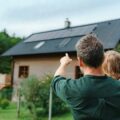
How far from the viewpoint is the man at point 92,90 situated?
254 cm

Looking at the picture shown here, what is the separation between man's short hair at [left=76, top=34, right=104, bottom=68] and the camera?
2.57m

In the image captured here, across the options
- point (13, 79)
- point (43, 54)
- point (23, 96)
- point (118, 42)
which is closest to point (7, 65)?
point (13, 79)

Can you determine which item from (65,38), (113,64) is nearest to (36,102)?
(65,38)

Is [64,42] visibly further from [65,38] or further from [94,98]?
[94,98]

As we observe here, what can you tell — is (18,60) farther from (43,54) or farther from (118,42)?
(118,42)

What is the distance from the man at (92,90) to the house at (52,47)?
20215mm

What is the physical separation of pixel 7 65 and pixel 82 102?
41405 millimetres

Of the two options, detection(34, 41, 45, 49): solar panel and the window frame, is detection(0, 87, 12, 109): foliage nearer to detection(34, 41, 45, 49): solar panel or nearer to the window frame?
the window frame

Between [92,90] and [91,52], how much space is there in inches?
A: 9.4

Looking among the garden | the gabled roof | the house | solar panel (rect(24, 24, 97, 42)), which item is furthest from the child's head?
solar panel (rect(24, 24, 97, 42))

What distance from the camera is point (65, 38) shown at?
27.9 m

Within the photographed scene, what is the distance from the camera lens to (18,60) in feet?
98.9

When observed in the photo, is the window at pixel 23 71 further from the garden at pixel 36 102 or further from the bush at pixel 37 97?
the bush at pixel 37 97

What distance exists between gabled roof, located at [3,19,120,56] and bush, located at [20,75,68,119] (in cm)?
646
